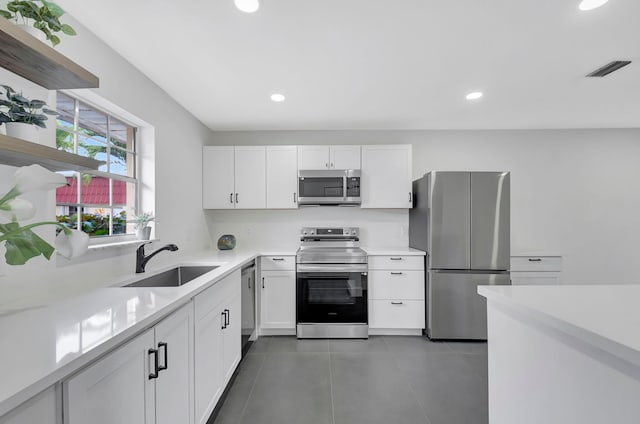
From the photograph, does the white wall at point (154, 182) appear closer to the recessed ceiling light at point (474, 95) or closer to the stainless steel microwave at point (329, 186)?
the stainless steel microwave at point (329, 186)

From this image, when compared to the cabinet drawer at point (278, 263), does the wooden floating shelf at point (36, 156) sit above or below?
above

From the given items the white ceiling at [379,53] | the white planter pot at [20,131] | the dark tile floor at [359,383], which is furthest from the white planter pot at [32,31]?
the dark tile floor at [359,383]

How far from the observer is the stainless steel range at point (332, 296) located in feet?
10.1

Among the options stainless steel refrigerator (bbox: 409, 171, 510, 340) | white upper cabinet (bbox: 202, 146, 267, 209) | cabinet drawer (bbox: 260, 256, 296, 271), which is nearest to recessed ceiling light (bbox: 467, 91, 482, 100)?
stainless steel refrigerator (bbox: 409, 171, 510, 340)

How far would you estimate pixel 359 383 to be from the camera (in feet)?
7.41

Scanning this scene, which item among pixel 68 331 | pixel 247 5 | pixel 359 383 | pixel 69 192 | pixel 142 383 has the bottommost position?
pixel 359 383

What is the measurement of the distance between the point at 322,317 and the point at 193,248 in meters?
1.61

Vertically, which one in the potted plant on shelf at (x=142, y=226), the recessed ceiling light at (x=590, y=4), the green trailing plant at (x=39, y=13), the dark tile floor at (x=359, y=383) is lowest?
the dark tile floor at (x=359, y=383)

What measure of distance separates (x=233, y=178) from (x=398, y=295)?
2.37 metres

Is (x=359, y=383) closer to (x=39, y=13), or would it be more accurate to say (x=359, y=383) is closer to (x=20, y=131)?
(x=20, y=131)

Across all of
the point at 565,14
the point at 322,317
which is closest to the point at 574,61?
the point at 565,14

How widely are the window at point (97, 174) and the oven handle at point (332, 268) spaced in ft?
5.38

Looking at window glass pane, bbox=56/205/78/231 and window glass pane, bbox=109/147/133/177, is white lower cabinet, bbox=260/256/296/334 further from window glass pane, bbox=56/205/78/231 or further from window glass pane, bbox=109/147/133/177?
window glass pane, bbox=56/205/78/231

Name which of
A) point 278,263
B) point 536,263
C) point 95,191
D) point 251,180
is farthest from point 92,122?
point 536,263
